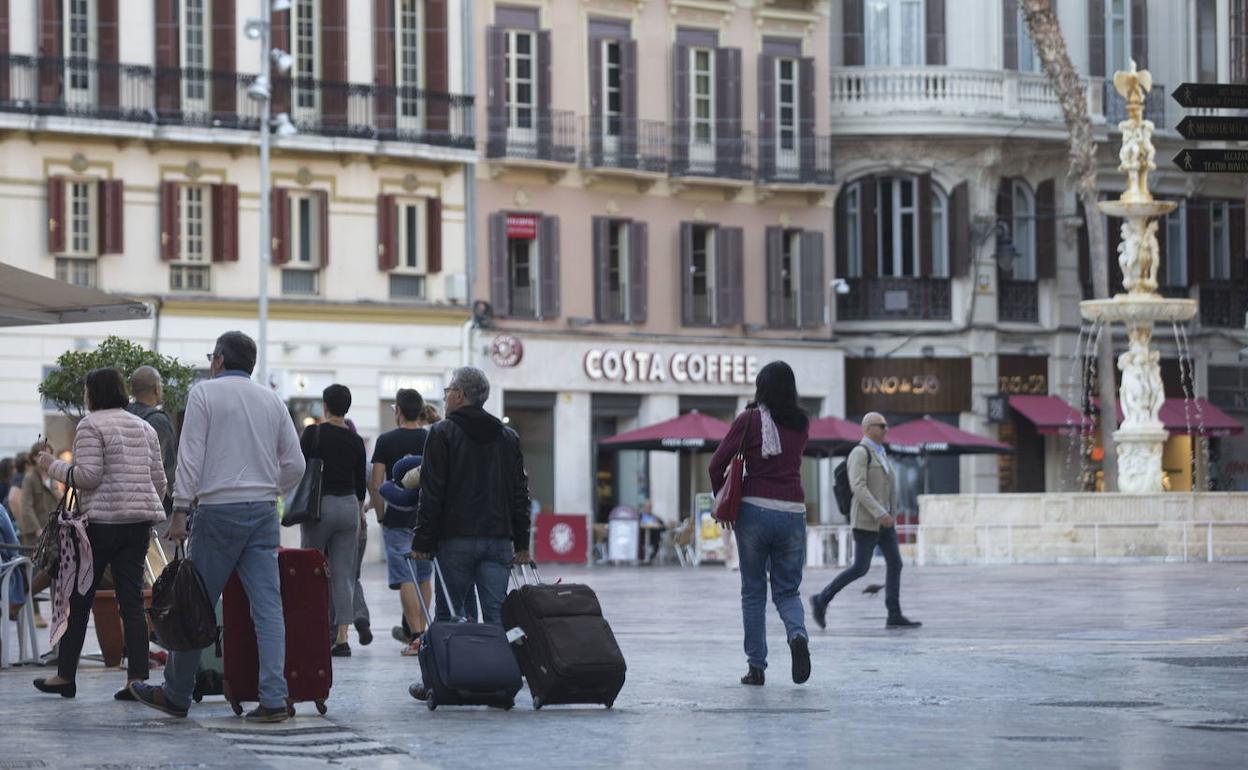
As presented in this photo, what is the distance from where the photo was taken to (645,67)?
5478 cm

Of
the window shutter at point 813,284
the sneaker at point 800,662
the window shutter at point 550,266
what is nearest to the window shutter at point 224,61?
the window shutter at point 550,266

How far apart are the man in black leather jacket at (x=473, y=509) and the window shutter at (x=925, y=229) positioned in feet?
139

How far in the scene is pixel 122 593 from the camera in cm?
1581

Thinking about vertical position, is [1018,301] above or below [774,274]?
below

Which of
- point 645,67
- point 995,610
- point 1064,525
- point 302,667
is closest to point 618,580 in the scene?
point 1064,525

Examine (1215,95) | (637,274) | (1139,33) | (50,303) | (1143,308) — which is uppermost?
(1139,33)

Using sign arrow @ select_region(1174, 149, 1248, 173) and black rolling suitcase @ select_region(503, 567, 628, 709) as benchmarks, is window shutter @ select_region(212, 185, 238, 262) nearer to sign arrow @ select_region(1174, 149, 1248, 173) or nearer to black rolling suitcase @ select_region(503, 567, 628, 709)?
sign arrow @ select_region(1174, 149, 1248, 173)

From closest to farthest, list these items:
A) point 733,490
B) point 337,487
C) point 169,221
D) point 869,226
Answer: point 733,490 → point 337,487 → point 169,221 → point 869,226

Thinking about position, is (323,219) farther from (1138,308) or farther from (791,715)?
(791,715)

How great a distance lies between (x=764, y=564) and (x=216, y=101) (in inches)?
1346

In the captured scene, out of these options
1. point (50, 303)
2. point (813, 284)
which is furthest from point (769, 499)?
point (813, 284)

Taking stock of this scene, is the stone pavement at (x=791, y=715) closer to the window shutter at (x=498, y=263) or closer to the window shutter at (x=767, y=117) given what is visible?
the window shutter at (x=498, y=263)

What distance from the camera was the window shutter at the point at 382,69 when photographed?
167 ft

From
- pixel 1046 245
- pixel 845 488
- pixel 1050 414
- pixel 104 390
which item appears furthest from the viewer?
pixel 1046 245
